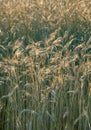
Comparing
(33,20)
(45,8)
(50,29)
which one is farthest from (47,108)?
(45,8)

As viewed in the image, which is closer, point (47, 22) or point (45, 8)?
point (47, 22)

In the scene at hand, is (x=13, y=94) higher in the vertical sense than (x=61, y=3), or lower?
lower

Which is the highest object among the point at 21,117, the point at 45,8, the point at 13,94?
the point at 45,8

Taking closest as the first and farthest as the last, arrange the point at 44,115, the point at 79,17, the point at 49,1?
1. the point at 44,115
2. the point at 79,17
3. the point at 49,1

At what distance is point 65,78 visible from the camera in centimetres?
193

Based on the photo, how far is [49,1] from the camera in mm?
3457

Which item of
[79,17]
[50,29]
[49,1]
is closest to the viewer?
[50,29]

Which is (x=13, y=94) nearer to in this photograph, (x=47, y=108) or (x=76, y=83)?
(x=47, y=108)

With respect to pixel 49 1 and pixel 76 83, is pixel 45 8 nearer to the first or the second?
pixel 49 1

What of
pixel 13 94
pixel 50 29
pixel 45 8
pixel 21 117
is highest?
pixel 45 8

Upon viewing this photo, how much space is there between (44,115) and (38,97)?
0.11 m

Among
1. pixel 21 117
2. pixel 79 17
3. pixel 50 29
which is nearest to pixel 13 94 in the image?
pixel 21 117

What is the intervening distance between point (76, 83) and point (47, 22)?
41.7 inches

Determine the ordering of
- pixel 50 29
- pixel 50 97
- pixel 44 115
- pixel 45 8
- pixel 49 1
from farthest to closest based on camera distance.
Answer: pixel 49 1 < pixel 45 8 < pixel 50 29 < pixel 50 97 < pixel 44 115
